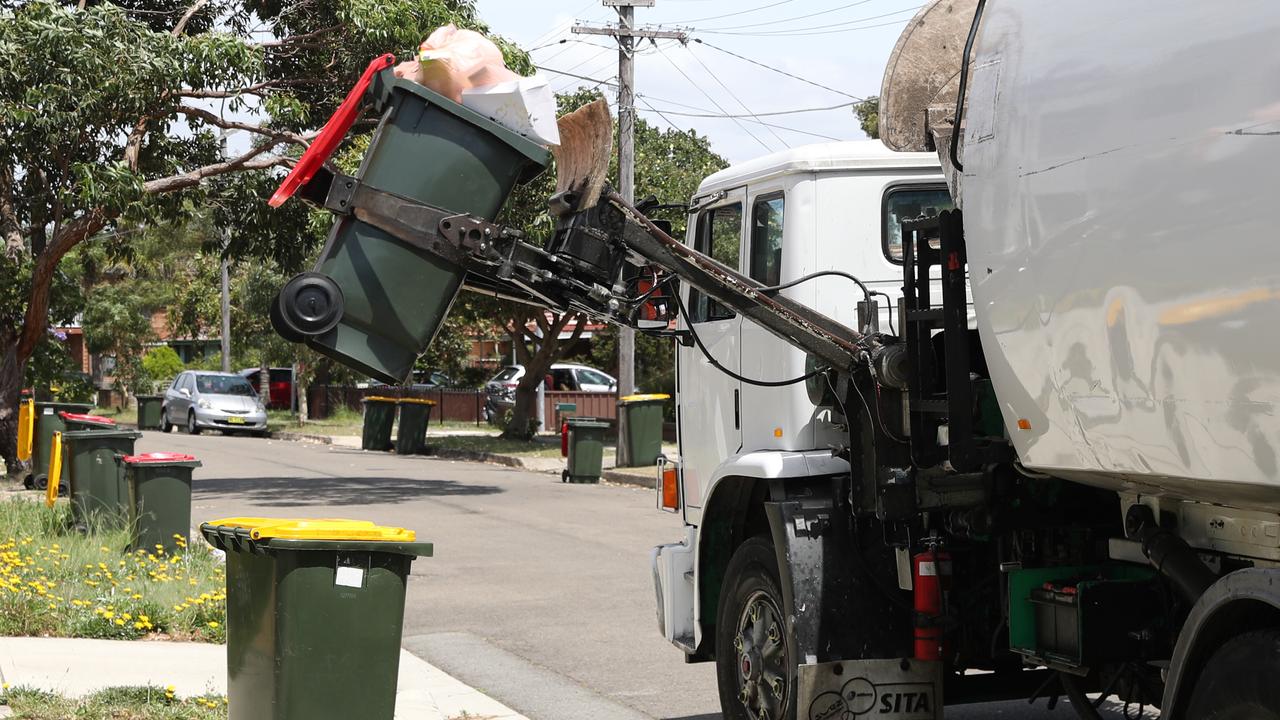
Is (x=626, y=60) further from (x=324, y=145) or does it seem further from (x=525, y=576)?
(x=324, y=145)

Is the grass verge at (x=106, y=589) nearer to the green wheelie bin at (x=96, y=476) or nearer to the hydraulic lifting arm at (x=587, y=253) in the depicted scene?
the green wheelie bin at (x=96, y=476)

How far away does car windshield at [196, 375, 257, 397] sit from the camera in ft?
119

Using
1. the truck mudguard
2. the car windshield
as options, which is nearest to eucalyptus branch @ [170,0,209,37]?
the truck mudguard

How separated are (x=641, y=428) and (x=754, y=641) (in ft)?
54.9

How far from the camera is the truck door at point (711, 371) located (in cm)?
673

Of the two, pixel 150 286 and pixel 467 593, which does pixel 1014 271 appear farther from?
pixel 150 286

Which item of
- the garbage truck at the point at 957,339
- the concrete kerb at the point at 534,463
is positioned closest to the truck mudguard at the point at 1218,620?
the garbage truck at the point at 957,339

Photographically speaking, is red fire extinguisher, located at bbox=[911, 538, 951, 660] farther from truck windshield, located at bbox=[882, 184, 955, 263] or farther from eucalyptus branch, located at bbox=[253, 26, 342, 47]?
eucalyptus branch, located at bbox=[253, 26, 342, 47]

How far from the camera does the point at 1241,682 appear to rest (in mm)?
3887

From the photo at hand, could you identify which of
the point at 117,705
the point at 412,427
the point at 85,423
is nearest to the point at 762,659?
the point at 117,705

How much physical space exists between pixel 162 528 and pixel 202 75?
762 centimetres

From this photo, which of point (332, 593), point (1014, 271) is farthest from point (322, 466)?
point (1014, 271)

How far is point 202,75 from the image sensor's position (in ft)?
56.7

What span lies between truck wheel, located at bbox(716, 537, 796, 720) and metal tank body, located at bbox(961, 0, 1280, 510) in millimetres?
1560
